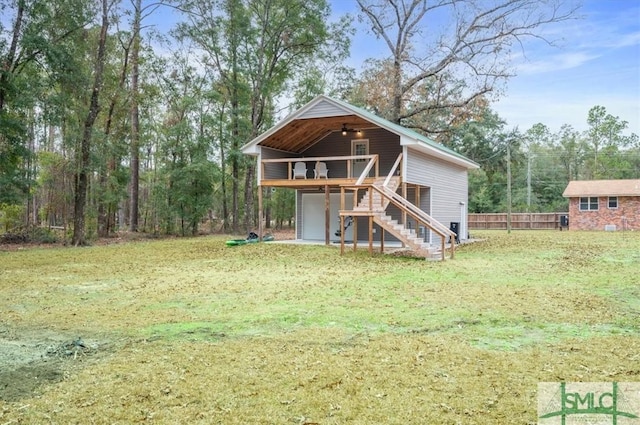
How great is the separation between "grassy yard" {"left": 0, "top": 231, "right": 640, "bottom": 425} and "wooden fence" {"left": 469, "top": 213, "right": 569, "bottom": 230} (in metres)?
24.5

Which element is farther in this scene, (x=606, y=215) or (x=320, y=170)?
(x=606, y=215)

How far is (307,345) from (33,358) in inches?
103

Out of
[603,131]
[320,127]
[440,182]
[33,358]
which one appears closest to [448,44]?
[440,182]

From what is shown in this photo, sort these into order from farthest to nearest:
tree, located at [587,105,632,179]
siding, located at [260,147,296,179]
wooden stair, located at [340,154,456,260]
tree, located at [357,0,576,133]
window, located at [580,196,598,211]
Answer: tree, located at [587,105,632,179], window, located at [580,196,598,211], tree, located at [357,0,576,133], siding, located at [260,147,296,179], wooden stair, located at [340,154,456,260]

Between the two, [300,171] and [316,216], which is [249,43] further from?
[316,216]

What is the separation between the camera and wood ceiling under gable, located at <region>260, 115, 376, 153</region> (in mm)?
16547

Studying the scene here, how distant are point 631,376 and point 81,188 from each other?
18.5m

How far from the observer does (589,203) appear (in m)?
29.2

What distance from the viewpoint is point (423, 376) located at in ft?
12.3

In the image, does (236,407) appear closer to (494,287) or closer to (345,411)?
(345,411)

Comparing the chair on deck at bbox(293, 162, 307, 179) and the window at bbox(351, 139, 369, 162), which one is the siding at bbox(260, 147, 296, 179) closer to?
the chair on deck at bbox(293, 162, 307, 179)

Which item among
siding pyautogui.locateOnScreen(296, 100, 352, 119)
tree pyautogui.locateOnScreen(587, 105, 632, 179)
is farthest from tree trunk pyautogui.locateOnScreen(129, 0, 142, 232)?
tree pyautogui.locateOnScreen(587, 105, 632, 179)

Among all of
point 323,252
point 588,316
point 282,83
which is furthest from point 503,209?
point 588,316

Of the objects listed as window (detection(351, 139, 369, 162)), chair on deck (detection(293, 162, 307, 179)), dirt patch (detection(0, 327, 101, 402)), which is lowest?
dirt patch (detection(0, 327, 101, 402))
